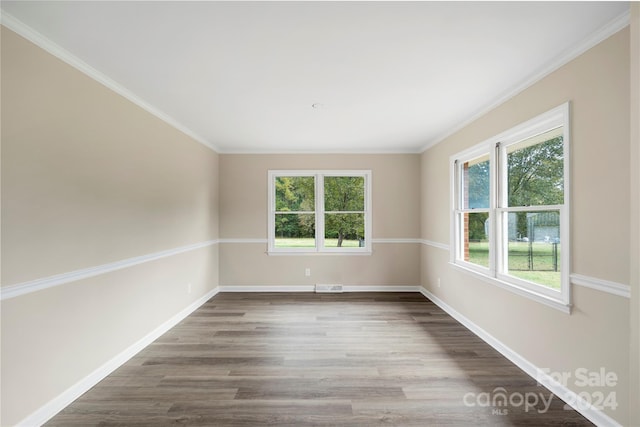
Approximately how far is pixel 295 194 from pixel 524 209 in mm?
3441

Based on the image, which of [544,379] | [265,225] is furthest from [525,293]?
[265,225]

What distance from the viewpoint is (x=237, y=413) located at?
79.4 inches

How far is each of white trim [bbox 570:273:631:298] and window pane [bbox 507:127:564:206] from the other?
57 centimetres

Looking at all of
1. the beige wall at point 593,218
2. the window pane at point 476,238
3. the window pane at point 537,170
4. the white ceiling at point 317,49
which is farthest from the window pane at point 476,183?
the beige wall at point 593,218

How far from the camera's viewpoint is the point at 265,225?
5141 mm

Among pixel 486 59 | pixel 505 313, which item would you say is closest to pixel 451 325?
pixel 505 313

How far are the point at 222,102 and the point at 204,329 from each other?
2.55m

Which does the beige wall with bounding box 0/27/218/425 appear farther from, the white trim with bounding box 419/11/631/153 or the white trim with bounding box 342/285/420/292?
the white trim with bounding box 419/11/631/153

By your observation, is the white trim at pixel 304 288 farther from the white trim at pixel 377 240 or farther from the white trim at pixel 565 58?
the white trim at pixel 565 58

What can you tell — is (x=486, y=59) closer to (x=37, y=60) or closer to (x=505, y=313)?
(x=505, y=313)

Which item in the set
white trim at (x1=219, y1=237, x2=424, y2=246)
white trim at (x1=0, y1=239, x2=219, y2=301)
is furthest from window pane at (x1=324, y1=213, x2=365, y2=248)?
white trim at (x1=0, y1=239, x2=219, y2=301)

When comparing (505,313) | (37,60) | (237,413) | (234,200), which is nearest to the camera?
(37,60)

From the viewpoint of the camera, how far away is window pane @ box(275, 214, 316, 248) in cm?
520

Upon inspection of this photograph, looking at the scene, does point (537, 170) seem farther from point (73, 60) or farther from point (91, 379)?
point (91, 379)
